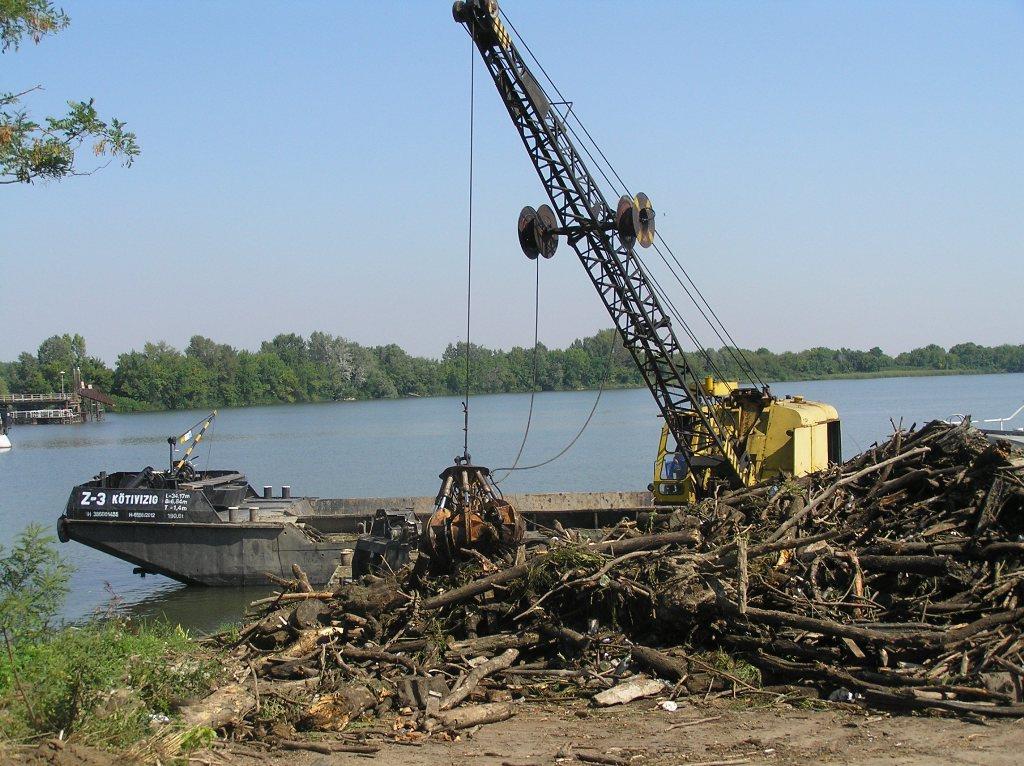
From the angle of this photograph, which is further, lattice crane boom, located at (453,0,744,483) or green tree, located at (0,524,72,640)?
lattice crane boom, located at (453,0,744,483)

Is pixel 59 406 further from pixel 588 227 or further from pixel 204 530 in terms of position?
pixel 588 227

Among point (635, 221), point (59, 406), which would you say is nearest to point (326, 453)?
point (635, 221)

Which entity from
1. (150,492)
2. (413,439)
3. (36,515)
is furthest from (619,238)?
(413,439)

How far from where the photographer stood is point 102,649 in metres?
8.27

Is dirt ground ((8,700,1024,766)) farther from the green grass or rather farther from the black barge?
the black barge

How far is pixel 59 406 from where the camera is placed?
108m

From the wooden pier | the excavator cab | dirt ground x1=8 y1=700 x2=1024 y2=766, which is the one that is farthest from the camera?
the wooden pier

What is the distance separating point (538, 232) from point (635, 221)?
1972 mm

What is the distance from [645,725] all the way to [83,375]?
403 ft

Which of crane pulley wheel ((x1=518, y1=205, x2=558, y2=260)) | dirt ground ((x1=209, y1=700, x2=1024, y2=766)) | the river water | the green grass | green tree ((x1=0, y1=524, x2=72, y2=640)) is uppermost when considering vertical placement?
crane pulley wheel ((x1=518, y1=205, x2=558, y2=260))

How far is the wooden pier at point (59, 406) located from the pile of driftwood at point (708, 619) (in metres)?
100

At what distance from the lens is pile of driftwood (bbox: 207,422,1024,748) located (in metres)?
8.01

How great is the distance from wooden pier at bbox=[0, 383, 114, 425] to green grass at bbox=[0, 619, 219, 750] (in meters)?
100

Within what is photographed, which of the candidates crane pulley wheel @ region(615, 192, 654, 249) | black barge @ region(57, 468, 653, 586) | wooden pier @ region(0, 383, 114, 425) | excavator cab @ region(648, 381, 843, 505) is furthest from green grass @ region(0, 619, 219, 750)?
wooden pier @ region(0, 383, 114, 425)
